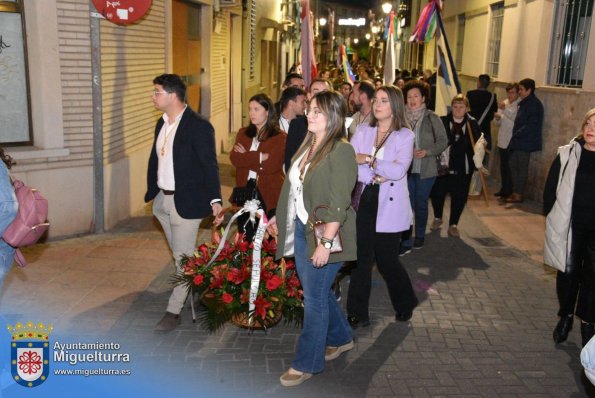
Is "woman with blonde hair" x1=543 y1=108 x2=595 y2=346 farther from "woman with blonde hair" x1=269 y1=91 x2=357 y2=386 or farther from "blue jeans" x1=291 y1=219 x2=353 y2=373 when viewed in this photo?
"blue jeans" x1=291 y1=219 x2=353 y2=373

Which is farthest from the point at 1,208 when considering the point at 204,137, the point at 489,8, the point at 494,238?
the point at 489,8

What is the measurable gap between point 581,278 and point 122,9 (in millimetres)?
5526

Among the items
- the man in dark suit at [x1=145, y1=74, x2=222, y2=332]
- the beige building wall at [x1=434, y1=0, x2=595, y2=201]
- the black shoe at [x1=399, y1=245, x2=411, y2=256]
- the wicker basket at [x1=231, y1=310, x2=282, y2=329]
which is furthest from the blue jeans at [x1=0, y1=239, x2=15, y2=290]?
the beige building wall at [x1=434, y1=0, x2=595, y2=201]

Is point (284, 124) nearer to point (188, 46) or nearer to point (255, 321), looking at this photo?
point (255, 321)

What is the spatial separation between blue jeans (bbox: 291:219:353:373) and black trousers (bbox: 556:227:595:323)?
2.06m

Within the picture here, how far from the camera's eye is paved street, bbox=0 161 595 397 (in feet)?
14.6

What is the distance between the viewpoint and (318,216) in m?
4.04

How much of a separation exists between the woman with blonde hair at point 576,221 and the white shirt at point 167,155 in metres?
3.13

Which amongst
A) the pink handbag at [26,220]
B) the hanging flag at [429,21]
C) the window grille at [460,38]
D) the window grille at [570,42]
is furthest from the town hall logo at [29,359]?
the window grille at [460,38]

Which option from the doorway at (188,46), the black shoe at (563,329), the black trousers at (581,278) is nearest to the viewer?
the black trousers at (581,278)

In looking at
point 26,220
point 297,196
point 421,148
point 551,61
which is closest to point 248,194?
point 297,196

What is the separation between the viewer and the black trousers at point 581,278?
4.83 metres

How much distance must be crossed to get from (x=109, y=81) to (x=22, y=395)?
497cm

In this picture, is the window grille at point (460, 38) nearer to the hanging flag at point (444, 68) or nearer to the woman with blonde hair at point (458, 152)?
the hanging flag at point (444, 68)
